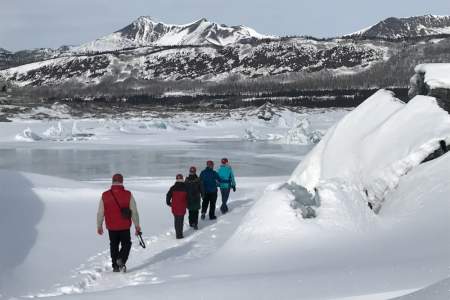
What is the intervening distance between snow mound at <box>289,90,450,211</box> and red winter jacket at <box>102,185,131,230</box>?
11.0ft

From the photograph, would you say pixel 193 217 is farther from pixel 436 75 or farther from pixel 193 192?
pixel 436 75

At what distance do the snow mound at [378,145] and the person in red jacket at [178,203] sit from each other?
2315 mm

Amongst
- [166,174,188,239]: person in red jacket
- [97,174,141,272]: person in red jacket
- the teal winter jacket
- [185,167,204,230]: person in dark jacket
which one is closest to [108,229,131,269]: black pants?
[97,174,141,272]: person in red jacket

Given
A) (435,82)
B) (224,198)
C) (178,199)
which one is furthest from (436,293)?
(224,198)

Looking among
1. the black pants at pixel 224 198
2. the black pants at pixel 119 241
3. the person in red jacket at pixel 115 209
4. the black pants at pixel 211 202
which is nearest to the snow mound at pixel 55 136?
the black pants at pixel 224 198

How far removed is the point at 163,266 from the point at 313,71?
644ft

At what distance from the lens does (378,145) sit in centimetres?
933

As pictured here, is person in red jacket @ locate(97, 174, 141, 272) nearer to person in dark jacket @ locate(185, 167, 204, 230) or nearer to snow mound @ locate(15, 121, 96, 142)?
person in dark jacket @ locate(185, 167, 204, 230)

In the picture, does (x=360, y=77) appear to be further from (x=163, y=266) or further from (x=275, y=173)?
(x=163, y=266)

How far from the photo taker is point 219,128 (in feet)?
210

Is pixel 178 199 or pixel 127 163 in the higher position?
pixel 178 199

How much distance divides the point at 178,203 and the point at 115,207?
2.59m

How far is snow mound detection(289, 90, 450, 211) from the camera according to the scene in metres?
8.76

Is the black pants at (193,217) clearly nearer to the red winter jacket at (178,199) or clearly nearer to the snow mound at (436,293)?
the red winter jacket at (178,199)
